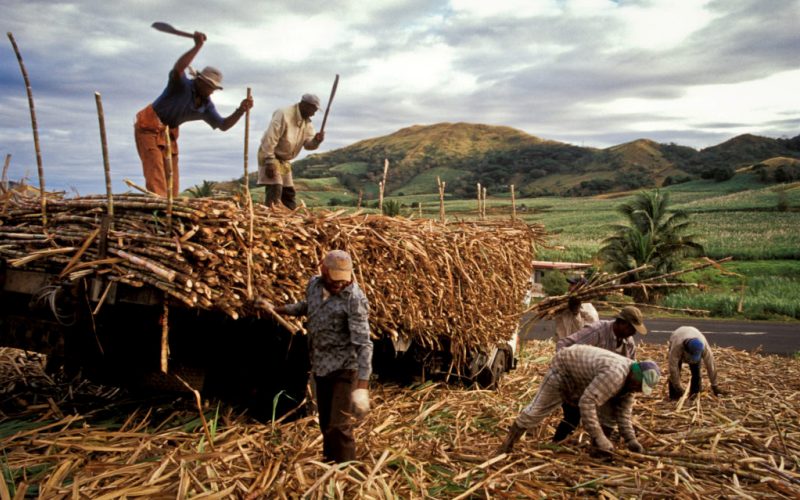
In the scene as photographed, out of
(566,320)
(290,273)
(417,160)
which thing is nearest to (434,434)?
(290,273)

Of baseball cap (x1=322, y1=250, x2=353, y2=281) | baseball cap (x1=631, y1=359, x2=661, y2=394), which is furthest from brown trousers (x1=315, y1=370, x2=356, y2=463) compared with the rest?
baseball cap (x1=631, y1=359, x2=661, y2=394)

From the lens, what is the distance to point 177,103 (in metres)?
6.75

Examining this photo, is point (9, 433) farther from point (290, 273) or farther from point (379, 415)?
point (379, 415)

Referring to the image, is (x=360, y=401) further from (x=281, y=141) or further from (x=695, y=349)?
(x=695, y=349)

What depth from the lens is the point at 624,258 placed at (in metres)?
26.3

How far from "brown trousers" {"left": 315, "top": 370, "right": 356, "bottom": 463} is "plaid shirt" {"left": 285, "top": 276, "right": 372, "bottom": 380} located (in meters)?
0.08

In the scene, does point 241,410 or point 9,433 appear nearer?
point 9,433

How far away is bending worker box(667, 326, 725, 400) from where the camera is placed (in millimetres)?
7730

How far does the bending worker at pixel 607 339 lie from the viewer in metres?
5.79

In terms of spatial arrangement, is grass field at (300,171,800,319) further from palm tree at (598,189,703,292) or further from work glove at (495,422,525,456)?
work glove at (495,422,525,456)

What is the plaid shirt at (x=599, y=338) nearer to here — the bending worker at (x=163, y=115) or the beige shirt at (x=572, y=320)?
the beige shirt at (x=572, y=320)

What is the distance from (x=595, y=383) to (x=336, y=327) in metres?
2.08

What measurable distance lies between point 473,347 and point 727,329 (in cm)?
1383

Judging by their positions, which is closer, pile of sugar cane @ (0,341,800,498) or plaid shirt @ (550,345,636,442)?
pile of sugar cane @ (0,341,800,498)
